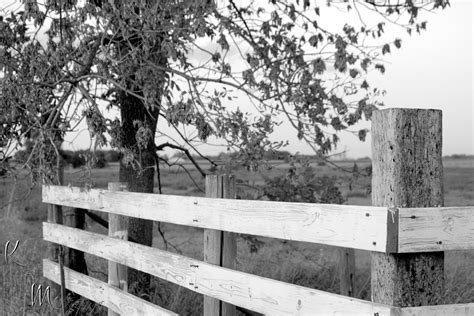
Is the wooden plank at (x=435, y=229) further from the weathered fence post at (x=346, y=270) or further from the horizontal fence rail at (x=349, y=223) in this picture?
the weathered fence post at (x=346, y=270)

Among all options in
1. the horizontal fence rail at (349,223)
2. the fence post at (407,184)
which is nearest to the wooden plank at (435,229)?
the horizontal fence rail at (349,223)

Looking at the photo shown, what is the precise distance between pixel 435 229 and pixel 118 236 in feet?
14.0

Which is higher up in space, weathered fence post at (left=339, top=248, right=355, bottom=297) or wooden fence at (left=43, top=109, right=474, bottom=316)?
wooden fence at (left=43, top=109, right=474, bottom=316)

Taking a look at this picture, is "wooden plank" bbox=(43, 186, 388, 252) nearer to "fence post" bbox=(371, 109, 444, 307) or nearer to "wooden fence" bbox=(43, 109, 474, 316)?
"wooden fence" bbox=(43, 109, 474, 316)

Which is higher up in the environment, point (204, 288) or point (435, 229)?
point (435, 229)

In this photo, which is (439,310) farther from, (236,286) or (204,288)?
(204,288)

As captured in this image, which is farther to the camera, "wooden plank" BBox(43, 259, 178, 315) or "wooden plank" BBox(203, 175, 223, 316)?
"wooden plank" BBox(43, 259, 178, 315)

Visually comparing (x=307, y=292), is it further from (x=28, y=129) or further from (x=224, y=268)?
(x=28, y=129)

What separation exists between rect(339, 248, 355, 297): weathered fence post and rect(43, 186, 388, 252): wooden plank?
335cm

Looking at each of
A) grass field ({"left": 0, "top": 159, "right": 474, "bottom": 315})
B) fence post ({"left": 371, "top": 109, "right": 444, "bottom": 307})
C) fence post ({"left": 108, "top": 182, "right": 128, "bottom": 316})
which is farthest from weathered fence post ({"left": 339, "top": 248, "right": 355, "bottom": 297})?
fence post ({"left": 371, "top": 109, "right": 444, "bottom": 307})

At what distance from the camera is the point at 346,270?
8773 mm

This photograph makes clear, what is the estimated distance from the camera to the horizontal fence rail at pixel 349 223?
358 cm

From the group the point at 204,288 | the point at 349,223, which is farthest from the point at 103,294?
the point at 349,223

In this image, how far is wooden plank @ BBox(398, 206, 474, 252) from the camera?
141 inches
